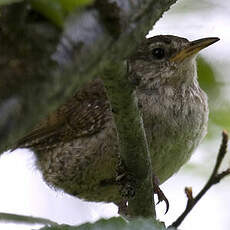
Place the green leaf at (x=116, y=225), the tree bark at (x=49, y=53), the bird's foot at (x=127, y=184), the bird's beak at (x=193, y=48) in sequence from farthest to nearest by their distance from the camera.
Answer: the bird's beak at (x=193, y=48)
the bird's foot at (x=127, y=184)
the green leaf at (x=116, y=225)
the tree bark at (x=49, y=53)

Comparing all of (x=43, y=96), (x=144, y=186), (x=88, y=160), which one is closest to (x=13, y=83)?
(x=43, y=96)

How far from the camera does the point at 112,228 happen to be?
69.1 inches

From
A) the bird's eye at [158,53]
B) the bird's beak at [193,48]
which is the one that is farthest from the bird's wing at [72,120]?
the bird's beak at [193,48]

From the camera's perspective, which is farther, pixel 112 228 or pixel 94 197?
pixel 94 197

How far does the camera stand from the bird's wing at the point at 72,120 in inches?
169

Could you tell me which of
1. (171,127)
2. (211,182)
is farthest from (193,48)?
(211,182)

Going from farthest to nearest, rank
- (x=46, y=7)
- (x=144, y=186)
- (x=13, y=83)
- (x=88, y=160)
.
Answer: (x=88, y=160)
(x=144, y=186)
(x=46, y=7)
(x=13, y=83)

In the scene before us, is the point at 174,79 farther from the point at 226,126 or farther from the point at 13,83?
the point at 13,83

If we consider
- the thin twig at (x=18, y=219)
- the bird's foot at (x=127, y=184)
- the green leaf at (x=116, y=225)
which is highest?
the bird's foot at (x=127, y=184)

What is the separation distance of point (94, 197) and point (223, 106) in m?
1.34

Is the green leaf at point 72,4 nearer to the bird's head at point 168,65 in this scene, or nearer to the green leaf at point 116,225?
the green leaf at point 116,225

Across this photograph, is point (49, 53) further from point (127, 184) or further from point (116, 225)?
point (127, 184)

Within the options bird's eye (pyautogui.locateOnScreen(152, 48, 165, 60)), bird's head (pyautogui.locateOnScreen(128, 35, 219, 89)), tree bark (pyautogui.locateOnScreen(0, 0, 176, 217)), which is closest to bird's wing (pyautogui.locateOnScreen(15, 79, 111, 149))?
bird's head (pyautogui.locateOnScreen(128, 35, 219, 89))

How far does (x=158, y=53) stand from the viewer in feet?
14.8
